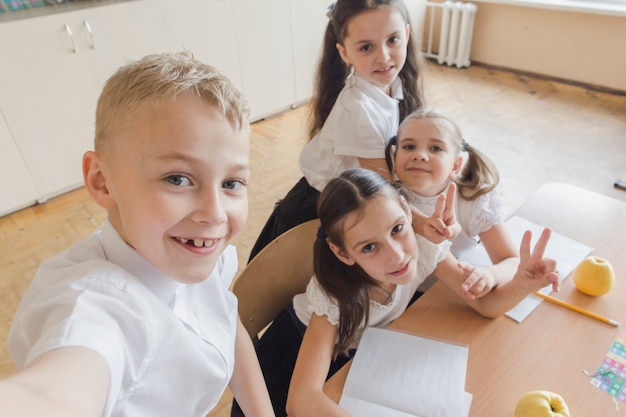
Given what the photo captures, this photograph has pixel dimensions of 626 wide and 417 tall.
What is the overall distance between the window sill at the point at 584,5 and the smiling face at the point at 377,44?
9.11 feet

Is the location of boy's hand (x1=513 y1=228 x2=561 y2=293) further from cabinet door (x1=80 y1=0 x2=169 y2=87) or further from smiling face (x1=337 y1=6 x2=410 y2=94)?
cabinet door (x1=80 y1=0 x2=169 y2=87)

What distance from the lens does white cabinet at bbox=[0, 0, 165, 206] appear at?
2332 millimetres

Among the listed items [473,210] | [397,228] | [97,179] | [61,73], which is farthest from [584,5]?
[97,179]

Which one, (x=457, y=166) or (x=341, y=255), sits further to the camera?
(x=457, y=166)

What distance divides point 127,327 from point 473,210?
0.95m

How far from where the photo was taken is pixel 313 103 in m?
1.71

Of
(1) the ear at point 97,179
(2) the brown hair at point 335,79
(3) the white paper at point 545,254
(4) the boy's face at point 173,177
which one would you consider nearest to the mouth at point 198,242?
(4) the boy's face at point 173,177

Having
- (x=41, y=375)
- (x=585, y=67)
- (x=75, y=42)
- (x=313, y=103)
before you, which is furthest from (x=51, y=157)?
(x=585, y=67)

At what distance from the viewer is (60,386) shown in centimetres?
41

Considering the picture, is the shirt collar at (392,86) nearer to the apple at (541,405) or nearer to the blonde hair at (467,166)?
the blonde hair at (467,166)

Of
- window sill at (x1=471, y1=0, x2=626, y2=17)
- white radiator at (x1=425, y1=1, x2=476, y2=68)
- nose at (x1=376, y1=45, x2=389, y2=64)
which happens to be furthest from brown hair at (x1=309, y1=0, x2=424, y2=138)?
white radiator at (x1=425, y1=1, x2=476, y2=68)

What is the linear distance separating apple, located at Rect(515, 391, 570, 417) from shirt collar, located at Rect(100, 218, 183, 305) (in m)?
0.61

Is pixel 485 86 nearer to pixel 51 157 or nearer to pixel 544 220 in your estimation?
pixel 544 220

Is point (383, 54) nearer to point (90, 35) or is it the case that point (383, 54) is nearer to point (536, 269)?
point (536, 269)
